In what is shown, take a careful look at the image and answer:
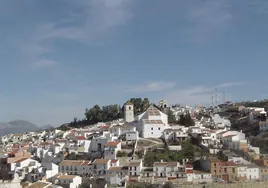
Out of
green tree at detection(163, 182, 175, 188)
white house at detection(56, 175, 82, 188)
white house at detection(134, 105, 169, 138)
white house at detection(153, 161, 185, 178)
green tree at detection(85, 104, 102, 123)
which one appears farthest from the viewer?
green tree at detection(85, 104, 102, 123)

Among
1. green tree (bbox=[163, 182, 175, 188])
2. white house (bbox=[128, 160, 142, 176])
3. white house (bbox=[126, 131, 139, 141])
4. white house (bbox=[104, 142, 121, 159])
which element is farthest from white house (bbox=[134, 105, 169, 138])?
green tree (bbox=[163, 182, 175, 188])

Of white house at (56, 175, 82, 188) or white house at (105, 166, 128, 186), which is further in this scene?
white house at (105, 166, 128, 186)

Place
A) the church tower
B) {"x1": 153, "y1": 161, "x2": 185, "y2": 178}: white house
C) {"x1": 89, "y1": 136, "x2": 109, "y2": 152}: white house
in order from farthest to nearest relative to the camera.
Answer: the church tower
{"x1": 89, "y1": 136, "x2": 109, "y2": 152}: white house
{"x1": 153, "y1": 161, "x2": 185, "y2": 178}: white house

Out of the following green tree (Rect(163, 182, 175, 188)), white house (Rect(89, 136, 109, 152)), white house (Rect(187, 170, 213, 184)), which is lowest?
green tree (Rect(163, 182, 175, 188))

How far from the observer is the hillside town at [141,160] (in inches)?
1341

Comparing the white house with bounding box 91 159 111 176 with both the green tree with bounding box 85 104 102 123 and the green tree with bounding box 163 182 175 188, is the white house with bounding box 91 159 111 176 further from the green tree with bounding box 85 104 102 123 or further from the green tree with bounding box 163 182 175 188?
the green tree with bounding box 85 104 102 123

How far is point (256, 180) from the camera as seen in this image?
3553 cm

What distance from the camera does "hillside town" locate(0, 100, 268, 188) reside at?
1341 inches

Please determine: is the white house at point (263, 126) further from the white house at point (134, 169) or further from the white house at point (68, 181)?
the white house at point (68, 181)

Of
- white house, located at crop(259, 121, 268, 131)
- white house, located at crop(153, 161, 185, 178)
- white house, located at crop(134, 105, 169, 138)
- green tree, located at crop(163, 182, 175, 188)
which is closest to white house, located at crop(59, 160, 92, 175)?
white house, located at crop(153, 161, 185, 178)

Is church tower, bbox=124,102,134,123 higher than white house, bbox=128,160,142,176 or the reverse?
higher

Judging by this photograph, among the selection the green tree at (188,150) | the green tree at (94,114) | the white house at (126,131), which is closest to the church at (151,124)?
the white house at (126,131)

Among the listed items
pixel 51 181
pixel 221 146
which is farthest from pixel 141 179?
pixel 221 146

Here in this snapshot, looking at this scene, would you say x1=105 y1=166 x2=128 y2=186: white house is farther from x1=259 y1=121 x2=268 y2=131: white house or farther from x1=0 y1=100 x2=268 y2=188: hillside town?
x1=259 y1=121 x2=268 y2=131: white house
